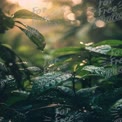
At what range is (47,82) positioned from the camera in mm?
917

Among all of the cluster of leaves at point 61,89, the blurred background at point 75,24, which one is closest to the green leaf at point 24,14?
the cluster of leaves at point 61,89

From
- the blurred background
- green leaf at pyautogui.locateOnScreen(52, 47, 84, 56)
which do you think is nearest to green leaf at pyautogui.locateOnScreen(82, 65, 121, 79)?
green leaf at pyautogui.locateOnScreen(52, 47, 84, 56)

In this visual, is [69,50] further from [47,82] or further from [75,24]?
[75,24]

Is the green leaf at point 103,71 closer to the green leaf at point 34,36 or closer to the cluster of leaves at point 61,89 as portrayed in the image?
the cluster of leaves at point 61,89

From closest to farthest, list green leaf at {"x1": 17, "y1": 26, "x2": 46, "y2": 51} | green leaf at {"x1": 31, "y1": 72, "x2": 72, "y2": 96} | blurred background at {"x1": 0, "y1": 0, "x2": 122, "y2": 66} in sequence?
green leaf at {"x1": 31, "y1": 72, "x2": 72, "y2": 96}
green leaf at {"x1": 17, "y1": 26, "x2": 46, "y2": 51}
blurred background at {"x1": 0, "y1": 0, "x2": 122, "y2": 66}

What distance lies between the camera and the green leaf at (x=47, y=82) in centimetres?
89

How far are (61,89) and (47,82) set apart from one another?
0.37 ft

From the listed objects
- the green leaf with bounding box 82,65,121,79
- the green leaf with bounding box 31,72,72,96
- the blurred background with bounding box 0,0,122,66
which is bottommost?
the green leaf with bounding box 31,72,72,96

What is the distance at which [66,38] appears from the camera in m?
2.95

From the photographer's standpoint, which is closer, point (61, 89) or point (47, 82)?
point (47, 82)

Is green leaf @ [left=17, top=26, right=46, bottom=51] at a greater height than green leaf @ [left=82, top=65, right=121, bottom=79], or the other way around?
green leaf @ [left=17, top=26, right=46, bottom=51]

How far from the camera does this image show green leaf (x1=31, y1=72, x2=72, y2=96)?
35.2 inches

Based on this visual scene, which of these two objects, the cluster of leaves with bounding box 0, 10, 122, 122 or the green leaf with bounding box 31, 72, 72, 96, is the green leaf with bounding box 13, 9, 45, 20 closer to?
the cluster of leaves with bounding box 0, 10, 122, 122

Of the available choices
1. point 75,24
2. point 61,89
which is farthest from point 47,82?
point 75,24
